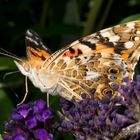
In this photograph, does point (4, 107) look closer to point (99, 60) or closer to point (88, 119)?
point (99, 60)

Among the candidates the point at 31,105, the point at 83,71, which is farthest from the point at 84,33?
the point at 31,105

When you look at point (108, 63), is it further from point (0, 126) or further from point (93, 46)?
point (0, 126)

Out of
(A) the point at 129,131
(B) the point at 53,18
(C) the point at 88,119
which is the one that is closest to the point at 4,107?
(C) the point at 88,119

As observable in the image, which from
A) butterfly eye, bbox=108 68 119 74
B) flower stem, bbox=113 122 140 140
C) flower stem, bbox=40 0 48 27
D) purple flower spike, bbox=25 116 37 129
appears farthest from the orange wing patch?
flower stem, bbox=40 0 48 27

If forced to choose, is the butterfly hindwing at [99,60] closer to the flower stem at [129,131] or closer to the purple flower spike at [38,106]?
the purple flower spike at [38,106]

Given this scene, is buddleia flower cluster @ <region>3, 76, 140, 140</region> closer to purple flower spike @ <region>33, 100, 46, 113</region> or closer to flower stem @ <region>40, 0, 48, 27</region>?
purple flower spike @ <region>33, 100, 46, 113</region>

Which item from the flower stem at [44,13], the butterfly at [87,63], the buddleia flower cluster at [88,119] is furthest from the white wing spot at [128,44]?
the flower stem at [44,13]
